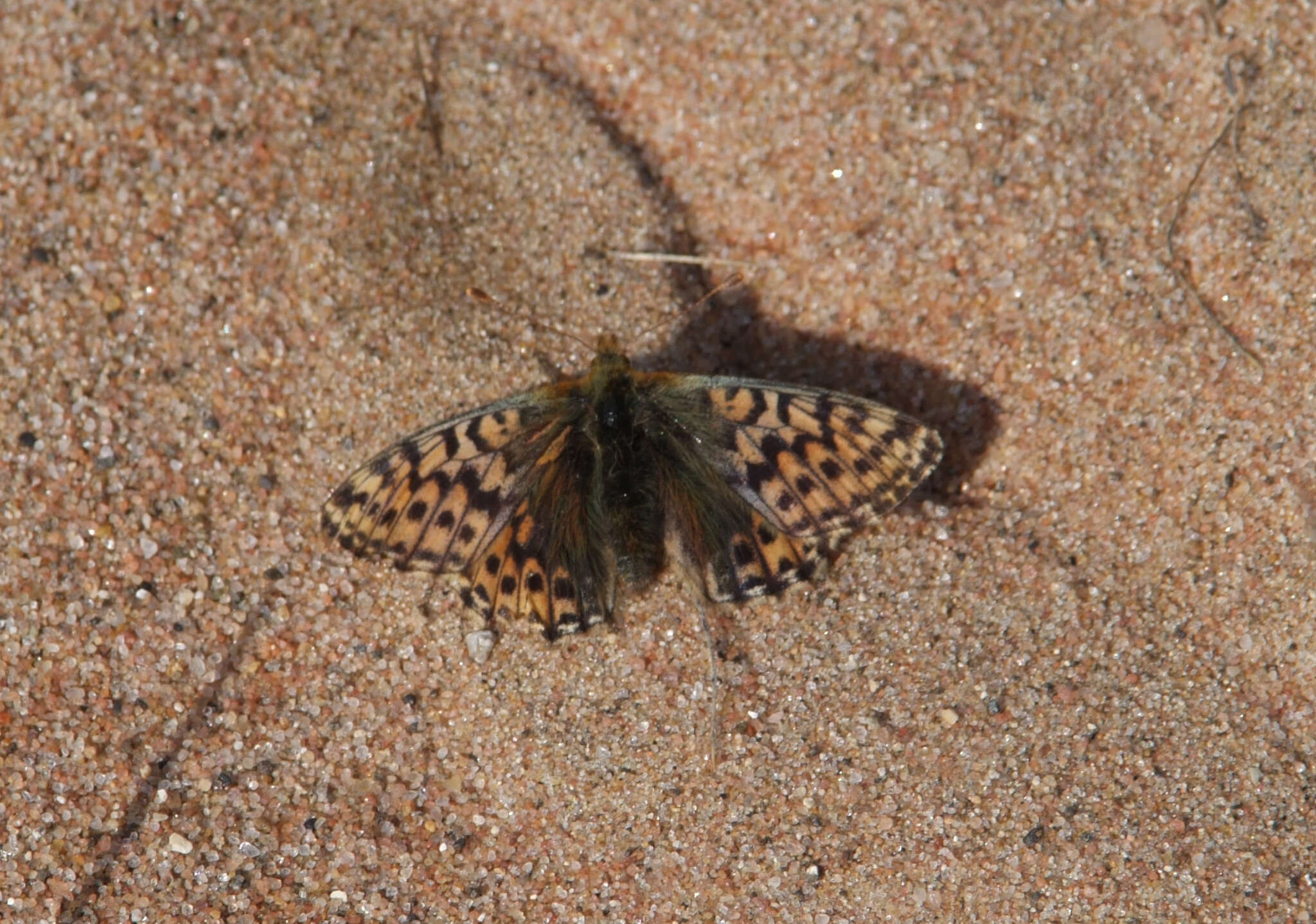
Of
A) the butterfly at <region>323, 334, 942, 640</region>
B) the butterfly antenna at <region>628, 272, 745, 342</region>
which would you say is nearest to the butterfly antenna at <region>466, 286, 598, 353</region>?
the butterfly antenna at <region>628, 272, 745, 342</region>

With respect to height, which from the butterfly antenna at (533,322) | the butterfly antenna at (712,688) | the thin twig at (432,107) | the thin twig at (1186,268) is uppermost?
the thin twig at (1186,268)

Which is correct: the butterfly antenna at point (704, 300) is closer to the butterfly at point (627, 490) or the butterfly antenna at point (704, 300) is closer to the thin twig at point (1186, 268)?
the butterfly at point (627, 490)

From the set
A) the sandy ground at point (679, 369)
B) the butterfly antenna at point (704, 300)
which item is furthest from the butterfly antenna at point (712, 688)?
the butterfly antenna at point (704, 300)

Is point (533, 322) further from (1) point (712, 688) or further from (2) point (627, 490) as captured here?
(1) point (712, 688)

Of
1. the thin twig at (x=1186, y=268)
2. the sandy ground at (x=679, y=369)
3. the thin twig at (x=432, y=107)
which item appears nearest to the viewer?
the sandy ground at (x=679, y=369)

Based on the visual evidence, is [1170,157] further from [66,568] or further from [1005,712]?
[66,568]

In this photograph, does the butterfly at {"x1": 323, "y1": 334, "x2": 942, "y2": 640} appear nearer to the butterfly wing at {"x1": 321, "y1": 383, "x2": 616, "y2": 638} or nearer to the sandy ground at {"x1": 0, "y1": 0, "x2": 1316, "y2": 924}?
the butterfly wing at {"x1": 321, "y1": 383, "x2": 616, "y2": 638}
